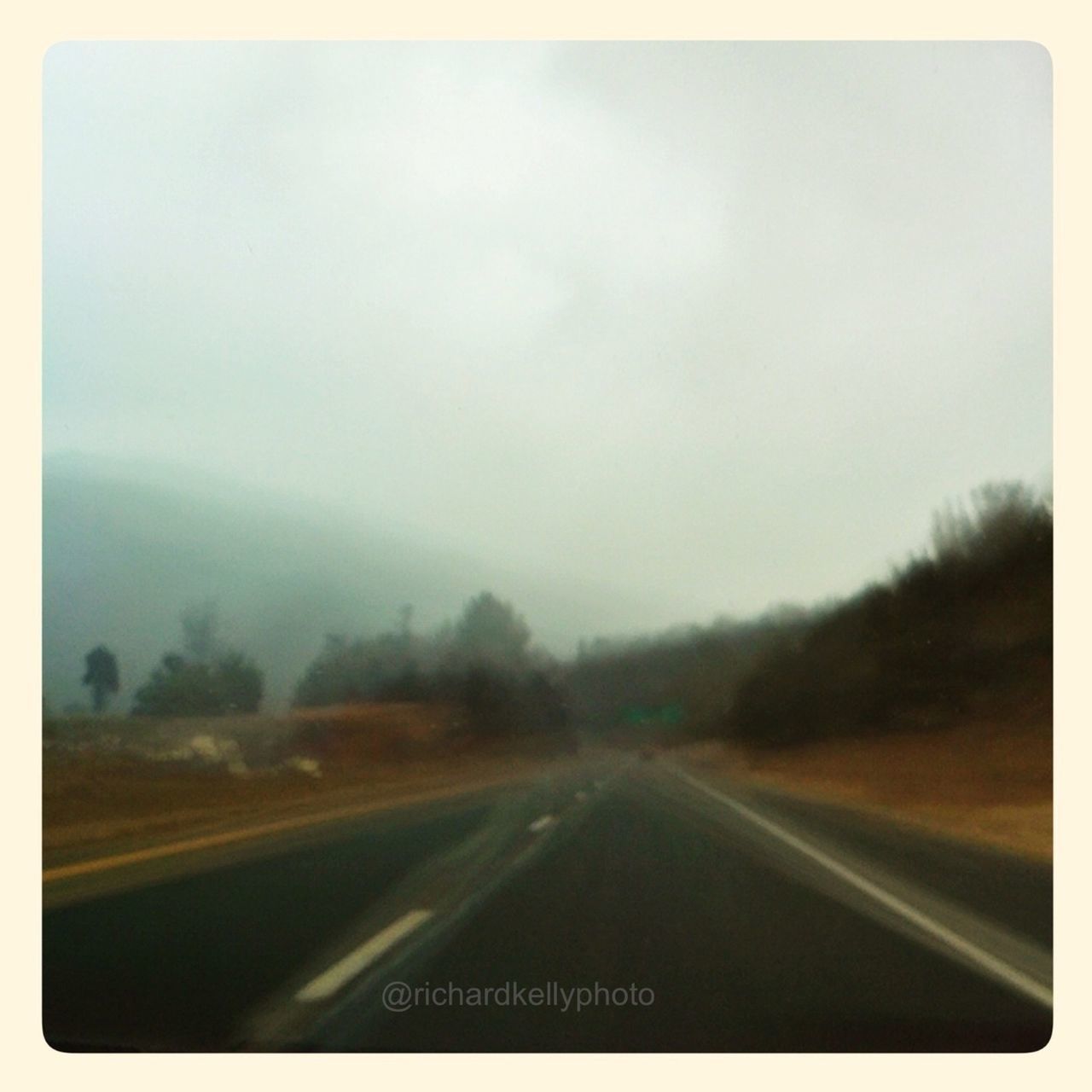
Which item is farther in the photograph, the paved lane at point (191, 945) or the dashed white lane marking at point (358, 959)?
the dashed white lane marking at point (358, 959)

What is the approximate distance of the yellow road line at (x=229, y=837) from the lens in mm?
8234

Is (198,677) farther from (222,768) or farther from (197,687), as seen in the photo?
(222,768)

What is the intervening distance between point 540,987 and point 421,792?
20.0 feet

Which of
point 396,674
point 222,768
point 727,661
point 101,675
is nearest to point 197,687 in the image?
point 101,675

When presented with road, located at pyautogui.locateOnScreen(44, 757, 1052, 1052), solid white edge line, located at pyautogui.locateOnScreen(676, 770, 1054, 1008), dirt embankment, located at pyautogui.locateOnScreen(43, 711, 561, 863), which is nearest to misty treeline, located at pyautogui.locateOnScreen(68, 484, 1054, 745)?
dirt embankment, located at pyautogui.locateOnScreen(43, 711, 561, 863)

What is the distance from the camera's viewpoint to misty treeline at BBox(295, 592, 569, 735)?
766 centimetres

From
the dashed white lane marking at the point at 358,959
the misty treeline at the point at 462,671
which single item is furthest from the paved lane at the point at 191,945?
the misty treeline at the point at 462,671

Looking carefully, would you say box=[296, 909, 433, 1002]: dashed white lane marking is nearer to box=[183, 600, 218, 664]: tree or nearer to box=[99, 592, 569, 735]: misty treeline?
box=[99, 592, 569, 735]: misty treeline

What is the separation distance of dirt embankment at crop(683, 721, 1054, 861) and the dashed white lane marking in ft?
12.4

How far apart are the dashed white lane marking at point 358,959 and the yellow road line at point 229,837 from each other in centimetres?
162

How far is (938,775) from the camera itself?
39.7ft

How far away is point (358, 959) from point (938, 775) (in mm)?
7499

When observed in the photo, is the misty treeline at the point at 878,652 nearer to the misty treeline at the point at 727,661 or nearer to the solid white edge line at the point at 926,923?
the misty treeline at the point at 727,661

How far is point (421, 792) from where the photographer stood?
1202 centimetres
